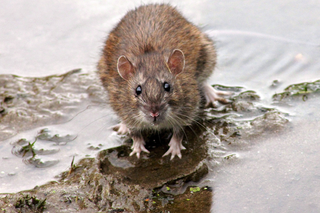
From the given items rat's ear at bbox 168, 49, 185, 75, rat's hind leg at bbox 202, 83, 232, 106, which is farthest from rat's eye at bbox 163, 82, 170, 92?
rat's hind leg at bbox 202, 83, 232, 106

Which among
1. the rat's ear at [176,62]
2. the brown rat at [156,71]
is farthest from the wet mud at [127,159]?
the rat's ear at [176,62]

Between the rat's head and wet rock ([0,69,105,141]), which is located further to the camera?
wet rock ([0,69,105,141])

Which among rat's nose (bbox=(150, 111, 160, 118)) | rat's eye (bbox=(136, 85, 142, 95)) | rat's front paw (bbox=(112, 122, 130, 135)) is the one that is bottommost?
rat's front paw (bbox=(112, 122, 130, 135))

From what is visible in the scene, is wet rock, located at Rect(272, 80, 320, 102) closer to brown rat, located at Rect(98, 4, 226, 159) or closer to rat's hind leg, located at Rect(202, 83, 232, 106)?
rat's hind leg, located at Rect(202, 83, 232, 106)

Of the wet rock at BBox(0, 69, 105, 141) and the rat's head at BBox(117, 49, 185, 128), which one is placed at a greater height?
the rat's head at BBox(117, 49, 185, 128)

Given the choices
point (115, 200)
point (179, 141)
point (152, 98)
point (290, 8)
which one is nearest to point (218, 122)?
point (179, 141)

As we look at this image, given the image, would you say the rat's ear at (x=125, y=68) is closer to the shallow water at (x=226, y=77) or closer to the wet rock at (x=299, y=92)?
the shallow water at (x=226, y=77)

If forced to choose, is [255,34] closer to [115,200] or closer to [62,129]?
[62,129]
